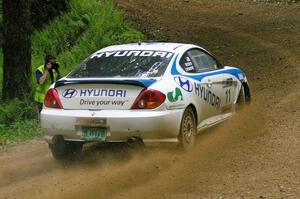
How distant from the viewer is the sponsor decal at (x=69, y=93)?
23.7 feet

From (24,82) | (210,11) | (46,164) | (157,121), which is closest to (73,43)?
(24,82)

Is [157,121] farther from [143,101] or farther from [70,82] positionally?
[70,82]

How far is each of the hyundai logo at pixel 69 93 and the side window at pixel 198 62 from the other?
5.15ft

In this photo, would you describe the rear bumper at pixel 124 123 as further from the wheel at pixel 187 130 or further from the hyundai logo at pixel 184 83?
the hyundai logo at pixel 184 83

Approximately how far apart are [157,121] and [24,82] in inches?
236

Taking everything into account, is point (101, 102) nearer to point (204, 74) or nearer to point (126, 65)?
point (126, 65)

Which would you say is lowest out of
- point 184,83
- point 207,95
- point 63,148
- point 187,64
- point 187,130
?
point 63,148

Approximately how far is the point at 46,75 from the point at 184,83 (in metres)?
3.52

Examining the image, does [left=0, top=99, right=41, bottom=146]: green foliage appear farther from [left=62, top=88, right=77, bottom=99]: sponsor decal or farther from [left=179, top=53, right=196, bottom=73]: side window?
[left=179, top=53, right=196, bottom=73]: side window

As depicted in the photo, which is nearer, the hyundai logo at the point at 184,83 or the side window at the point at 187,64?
the hyundai logo at the point at 184,83

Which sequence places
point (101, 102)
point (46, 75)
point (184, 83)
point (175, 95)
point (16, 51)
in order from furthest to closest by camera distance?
point (16, 51), point (46, 75), point (184, 83), point (175, 95), point (101, 102)

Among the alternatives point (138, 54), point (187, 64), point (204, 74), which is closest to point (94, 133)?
point (138, 54)

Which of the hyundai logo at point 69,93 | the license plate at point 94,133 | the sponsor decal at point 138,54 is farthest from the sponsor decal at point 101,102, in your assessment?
the sponsor decal at point 138,54

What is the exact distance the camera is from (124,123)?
22.4 ft
